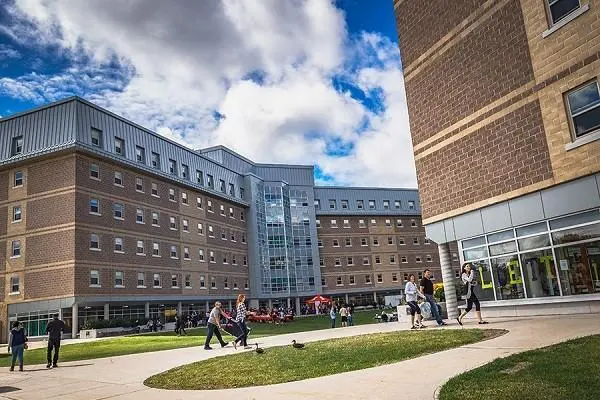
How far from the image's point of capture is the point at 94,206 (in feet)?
138

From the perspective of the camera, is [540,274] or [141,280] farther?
[141,280]

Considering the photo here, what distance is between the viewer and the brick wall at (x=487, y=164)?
1694 cm

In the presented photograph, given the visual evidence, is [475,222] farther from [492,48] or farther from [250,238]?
[250,238]

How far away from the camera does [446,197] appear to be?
2075 centimetres

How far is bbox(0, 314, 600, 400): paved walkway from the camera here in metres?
7.71

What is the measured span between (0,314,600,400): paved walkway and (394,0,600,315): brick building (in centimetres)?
370

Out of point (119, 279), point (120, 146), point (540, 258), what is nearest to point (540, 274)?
point (540, 258)

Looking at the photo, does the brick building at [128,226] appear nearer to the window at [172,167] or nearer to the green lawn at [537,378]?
the window at [172,167]

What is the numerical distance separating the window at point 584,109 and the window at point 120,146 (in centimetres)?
3817

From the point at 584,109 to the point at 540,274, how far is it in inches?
220

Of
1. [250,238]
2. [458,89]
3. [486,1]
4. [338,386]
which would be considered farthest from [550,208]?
[250,238]

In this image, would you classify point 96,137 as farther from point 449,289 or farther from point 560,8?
point 560,8

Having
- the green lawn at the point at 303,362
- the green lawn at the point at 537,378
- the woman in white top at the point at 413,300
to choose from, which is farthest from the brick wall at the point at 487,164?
the green lawn at the point at 537,378

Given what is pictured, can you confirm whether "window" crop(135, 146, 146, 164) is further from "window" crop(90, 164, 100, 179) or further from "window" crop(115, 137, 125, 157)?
"window" crop(90, 164, 100, 179)
